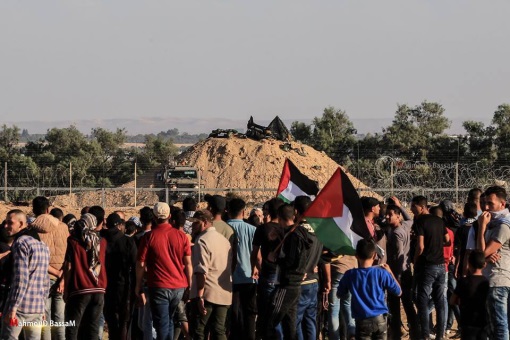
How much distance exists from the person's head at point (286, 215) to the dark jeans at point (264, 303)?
65 cm

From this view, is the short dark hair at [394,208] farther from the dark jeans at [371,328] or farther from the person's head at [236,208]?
the dark jeans at [371,328]

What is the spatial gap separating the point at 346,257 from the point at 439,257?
1.24 meters

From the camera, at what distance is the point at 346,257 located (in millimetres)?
12383

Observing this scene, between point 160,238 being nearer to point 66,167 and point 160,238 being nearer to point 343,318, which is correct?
point 343,318

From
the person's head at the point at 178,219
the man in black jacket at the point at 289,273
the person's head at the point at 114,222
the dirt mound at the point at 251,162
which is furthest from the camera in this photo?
the dirt mound at the point at 251,162

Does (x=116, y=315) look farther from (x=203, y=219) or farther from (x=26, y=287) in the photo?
(x=26, y=287)

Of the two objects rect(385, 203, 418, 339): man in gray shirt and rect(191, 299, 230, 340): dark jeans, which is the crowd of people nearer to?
rect(191, 299, 230, 340): dark jeans

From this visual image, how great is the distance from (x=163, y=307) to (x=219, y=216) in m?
1.15

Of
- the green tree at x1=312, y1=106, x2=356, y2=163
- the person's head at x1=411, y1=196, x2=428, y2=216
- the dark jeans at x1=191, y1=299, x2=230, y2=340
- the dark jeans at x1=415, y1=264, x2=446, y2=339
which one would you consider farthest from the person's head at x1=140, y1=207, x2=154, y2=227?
the green tree at x1=312, y1=106, x2=356, y2=163

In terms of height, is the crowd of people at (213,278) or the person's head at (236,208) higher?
the person's head at (236,208)

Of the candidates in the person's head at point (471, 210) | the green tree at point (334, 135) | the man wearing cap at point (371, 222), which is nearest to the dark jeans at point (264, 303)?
the man wearing cap at point (371, 222)

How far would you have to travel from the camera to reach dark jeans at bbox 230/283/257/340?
11.3 metres

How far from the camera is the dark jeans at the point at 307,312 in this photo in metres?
10.9

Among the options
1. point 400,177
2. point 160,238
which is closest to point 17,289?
point 160,238
